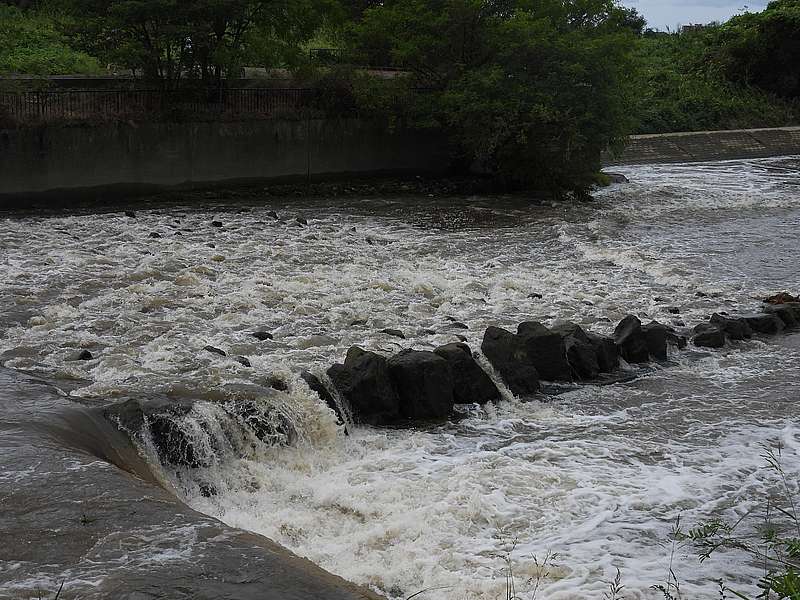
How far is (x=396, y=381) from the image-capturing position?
10961mm

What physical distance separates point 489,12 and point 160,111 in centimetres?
937

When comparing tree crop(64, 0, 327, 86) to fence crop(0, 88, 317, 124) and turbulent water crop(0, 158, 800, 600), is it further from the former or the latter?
turbulent water crop(0, 158, 800, 600)

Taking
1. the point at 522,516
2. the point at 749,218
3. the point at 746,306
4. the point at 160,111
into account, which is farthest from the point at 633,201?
the point at 522,516

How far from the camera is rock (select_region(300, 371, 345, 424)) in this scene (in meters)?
10.5

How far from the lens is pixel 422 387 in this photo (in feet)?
35.6

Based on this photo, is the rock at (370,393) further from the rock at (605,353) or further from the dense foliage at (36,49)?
the dense foliage at (36,49)

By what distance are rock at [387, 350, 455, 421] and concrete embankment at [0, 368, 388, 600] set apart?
375cm

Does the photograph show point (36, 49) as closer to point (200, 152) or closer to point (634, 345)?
point (200, 152)

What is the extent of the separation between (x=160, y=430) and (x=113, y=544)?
116 inches

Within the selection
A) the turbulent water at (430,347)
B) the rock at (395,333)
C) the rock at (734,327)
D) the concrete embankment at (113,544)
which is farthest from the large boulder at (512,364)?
the concrete embankment at (113,544)

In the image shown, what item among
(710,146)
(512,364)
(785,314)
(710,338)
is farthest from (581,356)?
(710,146)

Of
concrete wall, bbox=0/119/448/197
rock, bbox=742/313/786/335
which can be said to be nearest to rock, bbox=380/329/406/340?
rock, bbox=742/313/786/335

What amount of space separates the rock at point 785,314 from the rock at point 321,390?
785 centimetres

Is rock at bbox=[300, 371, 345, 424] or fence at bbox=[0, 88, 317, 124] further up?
fence at bbox=[0, 88, 317, 124]
